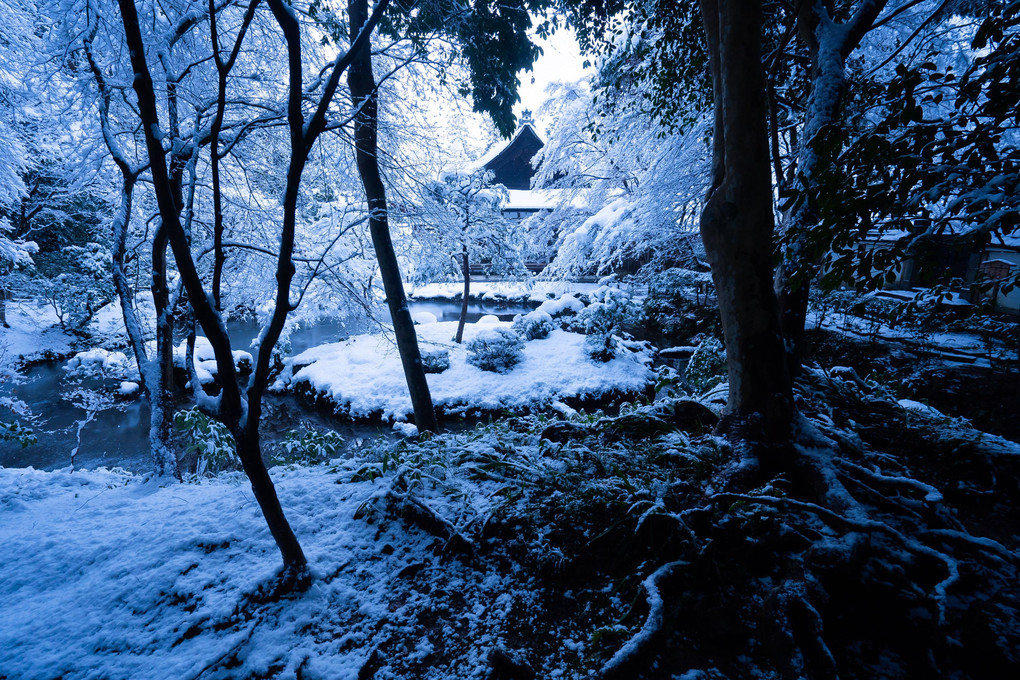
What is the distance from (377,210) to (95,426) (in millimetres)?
8988

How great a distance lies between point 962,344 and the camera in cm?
864

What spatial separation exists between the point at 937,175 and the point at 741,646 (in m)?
2.19

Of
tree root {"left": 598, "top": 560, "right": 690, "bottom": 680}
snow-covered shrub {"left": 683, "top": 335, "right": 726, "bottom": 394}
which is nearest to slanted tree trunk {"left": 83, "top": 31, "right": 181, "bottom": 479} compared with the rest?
tree root {"left": 598, "top": 560, "right": 690, "bottom": 680}

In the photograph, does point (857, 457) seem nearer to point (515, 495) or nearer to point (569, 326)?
point (515, 495)

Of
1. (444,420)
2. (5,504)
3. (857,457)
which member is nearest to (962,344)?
(857,457)

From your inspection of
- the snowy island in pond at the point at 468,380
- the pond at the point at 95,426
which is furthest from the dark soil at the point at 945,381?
the pond at the point at 95,426

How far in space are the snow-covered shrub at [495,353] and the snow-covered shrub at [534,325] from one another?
1.91 m

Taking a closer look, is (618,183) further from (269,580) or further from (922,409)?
(269,580)

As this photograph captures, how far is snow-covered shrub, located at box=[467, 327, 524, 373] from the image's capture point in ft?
36.2

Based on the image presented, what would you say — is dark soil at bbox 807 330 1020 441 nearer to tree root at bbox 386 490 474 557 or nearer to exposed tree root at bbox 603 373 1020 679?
exposed tree root at bbox 603 373 1020 679

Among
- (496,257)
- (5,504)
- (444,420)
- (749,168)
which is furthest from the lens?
(444,420)

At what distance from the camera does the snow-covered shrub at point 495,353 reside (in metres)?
11.0

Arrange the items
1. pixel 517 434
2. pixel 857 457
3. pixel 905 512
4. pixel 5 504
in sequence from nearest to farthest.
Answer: pixel 905 512 < pixel 857 457 < pixel 5 504 < pixel 517 434

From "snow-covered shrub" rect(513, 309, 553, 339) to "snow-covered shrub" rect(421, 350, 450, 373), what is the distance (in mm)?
2889
